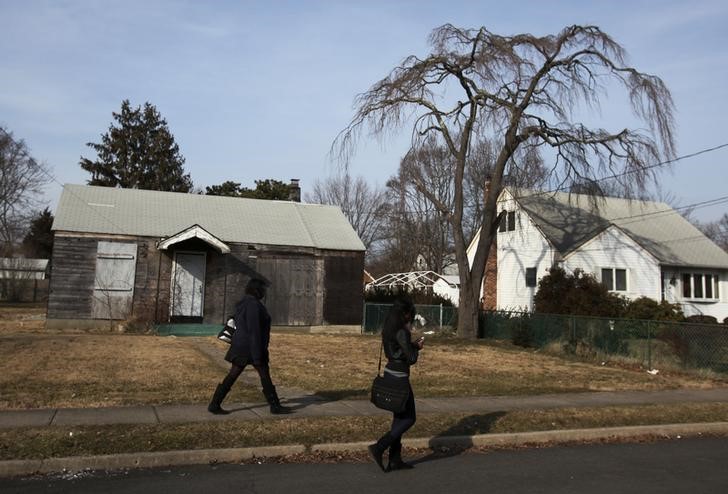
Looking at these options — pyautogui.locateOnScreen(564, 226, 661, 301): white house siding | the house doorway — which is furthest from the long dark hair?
pyautogui.locateOnScreen(564, 226, 661, 301): white house siding

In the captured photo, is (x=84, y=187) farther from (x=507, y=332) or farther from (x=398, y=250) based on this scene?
(x=398, y=250)

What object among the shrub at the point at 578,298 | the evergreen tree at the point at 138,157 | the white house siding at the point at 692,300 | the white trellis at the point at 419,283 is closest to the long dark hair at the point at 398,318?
the shrub at the point at 578,298

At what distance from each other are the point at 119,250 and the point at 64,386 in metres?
14.7

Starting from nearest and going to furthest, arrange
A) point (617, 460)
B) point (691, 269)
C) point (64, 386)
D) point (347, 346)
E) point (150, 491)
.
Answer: point (150, 491) → point (617, 460) → point (64, 386) → point (347, 346) → point (691, 269)

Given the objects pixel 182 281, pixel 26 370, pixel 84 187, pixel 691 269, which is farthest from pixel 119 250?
pixel 691 269

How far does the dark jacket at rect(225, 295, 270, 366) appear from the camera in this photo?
8391 mm

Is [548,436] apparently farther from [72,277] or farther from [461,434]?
[72,277]

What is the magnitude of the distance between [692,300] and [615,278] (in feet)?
14.7

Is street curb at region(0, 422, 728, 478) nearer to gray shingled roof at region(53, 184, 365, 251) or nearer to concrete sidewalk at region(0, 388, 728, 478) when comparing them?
concrete sidewalk at region(0, 388, 728, 478)

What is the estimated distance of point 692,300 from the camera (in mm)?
32562

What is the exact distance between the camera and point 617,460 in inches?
298

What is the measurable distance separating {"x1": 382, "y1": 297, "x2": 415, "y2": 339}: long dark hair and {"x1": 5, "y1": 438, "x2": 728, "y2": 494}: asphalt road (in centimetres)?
148

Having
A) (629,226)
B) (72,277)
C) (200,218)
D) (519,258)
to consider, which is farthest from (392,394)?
(629,226)

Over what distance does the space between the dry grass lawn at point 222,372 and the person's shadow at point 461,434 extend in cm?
213
